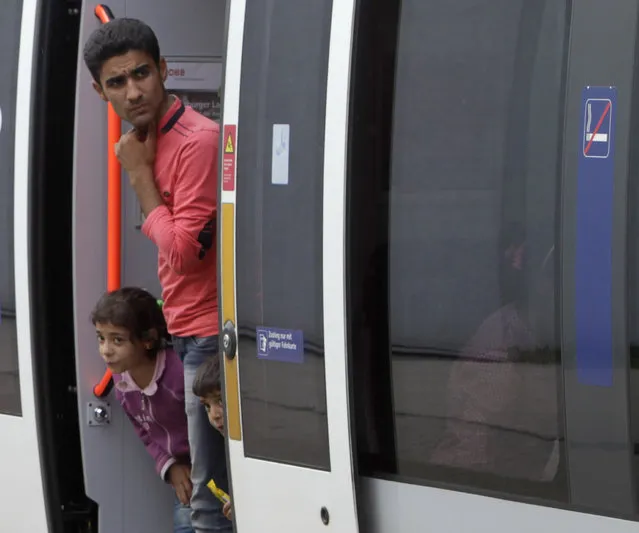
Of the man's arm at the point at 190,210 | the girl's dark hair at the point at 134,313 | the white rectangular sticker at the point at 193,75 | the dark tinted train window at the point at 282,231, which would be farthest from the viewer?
the white rectangular sticker at the point at 193,75

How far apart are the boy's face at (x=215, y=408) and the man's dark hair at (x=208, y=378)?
0.6 inches

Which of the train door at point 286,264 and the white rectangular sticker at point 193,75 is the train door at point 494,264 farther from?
the white rectangular sticker at point 193,75

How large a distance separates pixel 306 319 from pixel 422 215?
53 cm

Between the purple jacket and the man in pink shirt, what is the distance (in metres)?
0.37

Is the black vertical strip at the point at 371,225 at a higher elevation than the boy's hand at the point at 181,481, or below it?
higher

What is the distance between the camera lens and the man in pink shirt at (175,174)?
4.84 meters

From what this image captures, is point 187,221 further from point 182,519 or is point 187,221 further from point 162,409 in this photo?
point 182,519

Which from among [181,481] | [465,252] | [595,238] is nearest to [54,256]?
[181,481]

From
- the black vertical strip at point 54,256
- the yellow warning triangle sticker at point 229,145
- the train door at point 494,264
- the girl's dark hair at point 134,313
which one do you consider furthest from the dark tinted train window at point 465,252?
the black vertical strip at point 54,256

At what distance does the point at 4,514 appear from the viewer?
18.7 ft

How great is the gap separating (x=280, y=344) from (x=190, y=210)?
0.71 meters

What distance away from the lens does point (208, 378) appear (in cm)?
480

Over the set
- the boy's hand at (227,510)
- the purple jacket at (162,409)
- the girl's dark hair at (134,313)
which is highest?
the girl's dark hair at (134,313)

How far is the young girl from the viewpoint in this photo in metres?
5.31
